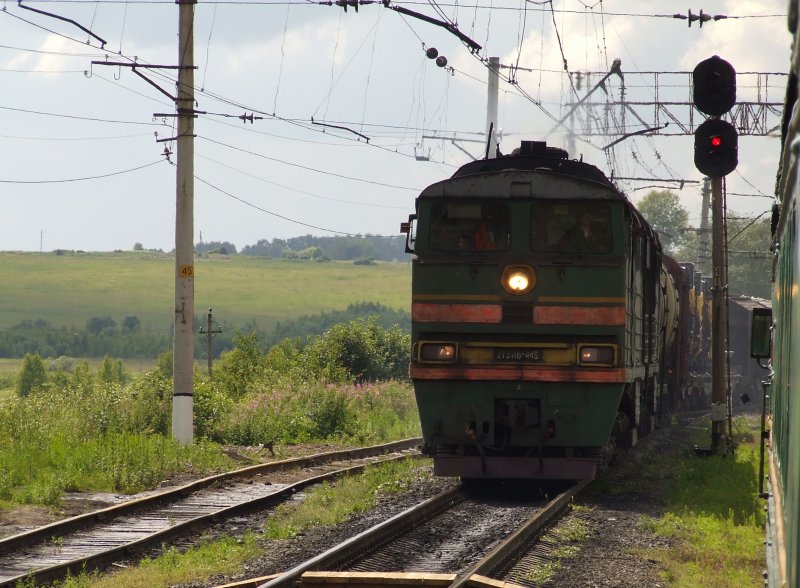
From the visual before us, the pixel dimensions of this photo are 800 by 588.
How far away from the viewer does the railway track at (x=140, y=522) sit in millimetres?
10391

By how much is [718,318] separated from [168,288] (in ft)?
563

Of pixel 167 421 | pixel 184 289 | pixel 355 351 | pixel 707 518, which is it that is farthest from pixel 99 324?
pixel 707 518

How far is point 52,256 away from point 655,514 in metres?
191

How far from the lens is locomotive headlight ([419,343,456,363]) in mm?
13180

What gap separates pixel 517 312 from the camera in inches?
516

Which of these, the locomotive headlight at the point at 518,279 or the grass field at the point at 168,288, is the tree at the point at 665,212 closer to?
the grass field at the point at 168,288

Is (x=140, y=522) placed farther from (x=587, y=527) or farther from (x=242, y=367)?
(x=242, y=367)

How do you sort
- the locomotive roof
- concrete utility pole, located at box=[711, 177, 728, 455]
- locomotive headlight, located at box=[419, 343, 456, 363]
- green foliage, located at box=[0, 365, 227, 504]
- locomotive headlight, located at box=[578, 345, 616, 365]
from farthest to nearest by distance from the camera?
1. concrete utility pole, located at box=[711, 177, 728, 455]
2. green foliage, located at box=[0, 365, 227, 504]
3. the locomotive roof
4. locomotive headlight, located at box=[419, 343, 456, 363]
5. locomotive headlight, located at box=[578, 345, 616, 365]

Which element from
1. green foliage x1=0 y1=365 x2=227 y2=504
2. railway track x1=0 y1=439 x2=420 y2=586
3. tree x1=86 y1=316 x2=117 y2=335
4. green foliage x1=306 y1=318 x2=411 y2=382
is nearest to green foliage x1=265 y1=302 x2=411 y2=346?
tree x1=86 y1=316 x2=117 y2=335

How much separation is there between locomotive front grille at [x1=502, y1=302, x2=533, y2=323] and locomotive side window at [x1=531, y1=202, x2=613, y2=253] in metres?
0.70

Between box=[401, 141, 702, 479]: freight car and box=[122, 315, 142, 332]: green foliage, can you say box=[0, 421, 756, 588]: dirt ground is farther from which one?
box=[122, 315, 142, 332]: green foliage

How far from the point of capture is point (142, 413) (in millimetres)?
21719

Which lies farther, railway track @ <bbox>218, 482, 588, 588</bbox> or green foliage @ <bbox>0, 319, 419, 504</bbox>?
green foliage @ <bbox>0, 319, 419, 504</bbox>

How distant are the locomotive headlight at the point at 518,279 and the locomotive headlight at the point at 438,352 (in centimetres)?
93
